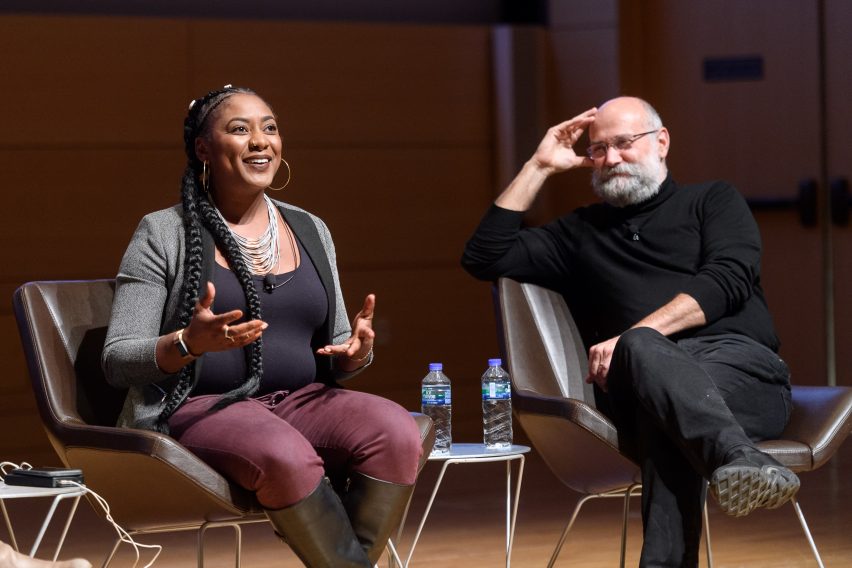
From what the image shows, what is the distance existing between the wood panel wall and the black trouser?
12.6 ft

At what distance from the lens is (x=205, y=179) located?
293 centimetres

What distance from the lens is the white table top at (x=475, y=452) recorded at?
10.2 feet

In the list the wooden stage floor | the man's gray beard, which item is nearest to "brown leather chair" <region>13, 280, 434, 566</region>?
the man's gray beard

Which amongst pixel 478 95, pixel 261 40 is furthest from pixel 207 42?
pixel 478 95

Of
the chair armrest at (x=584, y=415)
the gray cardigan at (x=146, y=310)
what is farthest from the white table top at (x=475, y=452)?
the gray cardigan at (x=146, y=310)

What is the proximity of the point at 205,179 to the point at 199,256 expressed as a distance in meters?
Answer: 0.25

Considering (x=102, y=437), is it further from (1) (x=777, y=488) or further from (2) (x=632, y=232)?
(2) (x=632, y=232)

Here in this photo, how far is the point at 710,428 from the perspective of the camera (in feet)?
8.91

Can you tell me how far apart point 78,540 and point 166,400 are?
1.79 m

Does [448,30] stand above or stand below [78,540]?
above

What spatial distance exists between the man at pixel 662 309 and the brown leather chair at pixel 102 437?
→ 51 cm

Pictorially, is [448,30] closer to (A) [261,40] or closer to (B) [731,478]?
(A) [261,40]

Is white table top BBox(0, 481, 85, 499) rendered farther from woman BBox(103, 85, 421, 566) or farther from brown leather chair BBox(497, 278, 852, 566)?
brown leather chair BBox(497, 278, 852, 566)

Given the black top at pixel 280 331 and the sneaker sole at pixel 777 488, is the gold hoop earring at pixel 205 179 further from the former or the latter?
the sneaker sole at pixel 777 488
